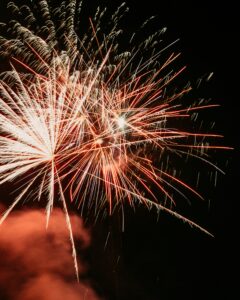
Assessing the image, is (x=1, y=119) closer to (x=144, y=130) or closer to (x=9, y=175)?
(x=9, y=175)

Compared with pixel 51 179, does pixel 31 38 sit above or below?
above

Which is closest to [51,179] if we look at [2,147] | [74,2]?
[2,147]

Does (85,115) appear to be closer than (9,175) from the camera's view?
No

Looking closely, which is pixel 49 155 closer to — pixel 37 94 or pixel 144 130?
pixel 37 94

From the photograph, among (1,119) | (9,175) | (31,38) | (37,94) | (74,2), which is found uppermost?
(74,2)

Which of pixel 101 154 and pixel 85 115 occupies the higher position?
pixel 85 115

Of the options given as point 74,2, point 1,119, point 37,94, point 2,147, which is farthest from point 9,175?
point 74,2

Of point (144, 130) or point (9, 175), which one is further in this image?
point (144, 130)

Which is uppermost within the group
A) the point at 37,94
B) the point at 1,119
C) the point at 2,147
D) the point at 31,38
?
the point at 31,38

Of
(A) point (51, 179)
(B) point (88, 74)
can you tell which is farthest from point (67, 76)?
(A) point (51, 179)
